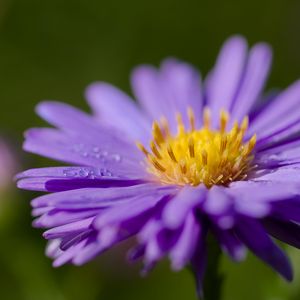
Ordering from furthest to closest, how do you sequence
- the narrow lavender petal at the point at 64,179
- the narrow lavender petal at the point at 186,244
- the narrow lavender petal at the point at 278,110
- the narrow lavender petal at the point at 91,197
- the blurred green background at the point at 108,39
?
the blurred green background at the point at 108,39, the narrow lavender petal at the point at 278,110, the narrow lavender petal at the point at 64,179, the narrow lavender petal at the point at 91,197, the narrow lavender petal at the point at 186,244

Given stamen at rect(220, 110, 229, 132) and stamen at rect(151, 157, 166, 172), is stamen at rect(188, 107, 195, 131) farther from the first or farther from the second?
stamen at rect(151, 157, 166, 172)

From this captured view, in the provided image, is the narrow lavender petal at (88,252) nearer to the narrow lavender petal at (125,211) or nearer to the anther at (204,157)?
the narrow lavender petal at (125,211)

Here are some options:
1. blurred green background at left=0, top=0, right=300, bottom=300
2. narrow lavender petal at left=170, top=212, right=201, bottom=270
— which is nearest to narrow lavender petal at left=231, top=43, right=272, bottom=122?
narrow lavender petal at left=170, top=212, right=201, bottom=270

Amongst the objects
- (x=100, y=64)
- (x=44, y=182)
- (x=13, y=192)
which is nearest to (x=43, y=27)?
(x=100, y=64)

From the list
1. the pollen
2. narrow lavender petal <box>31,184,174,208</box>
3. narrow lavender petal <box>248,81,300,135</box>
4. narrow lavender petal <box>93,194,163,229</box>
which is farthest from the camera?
narrow lavender petal <box>248,81,300,135</box>

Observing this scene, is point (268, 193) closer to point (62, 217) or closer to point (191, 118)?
point (62, 217)

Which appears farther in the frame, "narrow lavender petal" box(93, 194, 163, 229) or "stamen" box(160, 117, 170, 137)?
"stamen" box(160, 117, 170, 137)

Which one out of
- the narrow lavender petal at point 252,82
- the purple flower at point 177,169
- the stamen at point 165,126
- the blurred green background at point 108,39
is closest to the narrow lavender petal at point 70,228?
the purple flower at point 177,169
